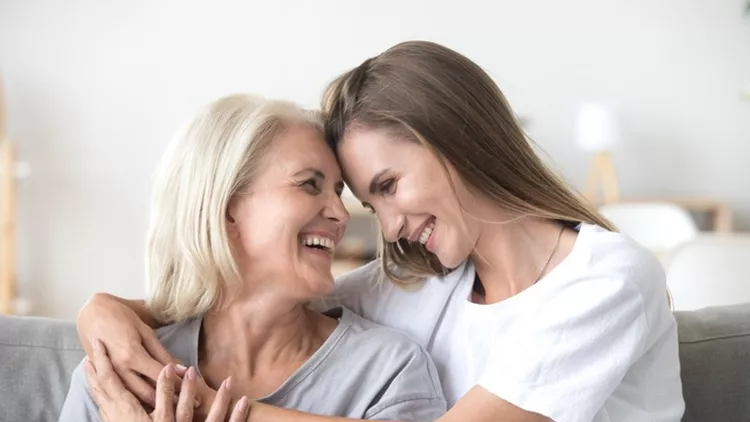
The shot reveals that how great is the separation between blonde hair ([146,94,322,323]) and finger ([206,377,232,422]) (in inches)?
8.5

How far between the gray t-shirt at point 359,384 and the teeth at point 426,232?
7.1 inches

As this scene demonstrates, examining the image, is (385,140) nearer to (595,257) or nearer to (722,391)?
(595,257)

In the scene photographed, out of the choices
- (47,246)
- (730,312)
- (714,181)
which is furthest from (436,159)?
(714,181)

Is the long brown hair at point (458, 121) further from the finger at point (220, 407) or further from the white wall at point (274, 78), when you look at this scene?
the white wall at point (274, 78)

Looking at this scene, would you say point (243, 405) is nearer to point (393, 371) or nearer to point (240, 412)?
point (240, 412)

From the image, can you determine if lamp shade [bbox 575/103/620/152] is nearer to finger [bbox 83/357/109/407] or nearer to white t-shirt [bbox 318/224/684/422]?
white t-shirt [bbox 318/224/684/422]

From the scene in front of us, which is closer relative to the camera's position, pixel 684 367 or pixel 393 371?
pixel 393 371

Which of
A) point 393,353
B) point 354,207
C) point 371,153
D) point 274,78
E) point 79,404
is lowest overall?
point 354,207

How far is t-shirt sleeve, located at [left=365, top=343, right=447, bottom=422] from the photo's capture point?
50.9 inches

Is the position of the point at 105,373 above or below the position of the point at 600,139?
above

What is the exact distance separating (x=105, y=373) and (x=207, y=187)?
0.34m

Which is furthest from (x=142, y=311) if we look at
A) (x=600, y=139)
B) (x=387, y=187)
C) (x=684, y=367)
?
(x=600, y=139)

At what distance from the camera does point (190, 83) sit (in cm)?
460

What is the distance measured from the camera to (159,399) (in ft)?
3.96
